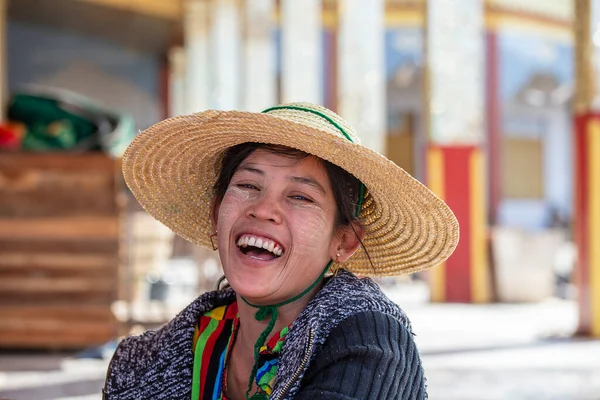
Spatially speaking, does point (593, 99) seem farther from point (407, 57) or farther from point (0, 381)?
point (407, 57)

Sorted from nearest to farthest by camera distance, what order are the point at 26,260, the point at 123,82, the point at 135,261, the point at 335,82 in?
1. the point at 26,260
2. the point at 135,261
3. the point at 335,82
4. the point at 123,82

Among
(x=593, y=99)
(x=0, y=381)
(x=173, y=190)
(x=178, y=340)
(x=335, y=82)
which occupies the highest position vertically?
(x=335, y=82)

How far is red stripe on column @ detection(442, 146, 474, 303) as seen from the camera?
805 cm

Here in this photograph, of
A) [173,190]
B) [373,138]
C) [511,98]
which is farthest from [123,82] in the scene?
[173,190]

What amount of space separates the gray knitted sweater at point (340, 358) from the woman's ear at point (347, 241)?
2.9 inches

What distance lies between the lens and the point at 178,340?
164 centimetres

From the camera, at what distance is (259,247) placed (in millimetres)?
1472

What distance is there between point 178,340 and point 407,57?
43.6ft

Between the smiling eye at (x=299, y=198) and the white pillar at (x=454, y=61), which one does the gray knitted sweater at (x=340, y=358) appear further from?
the white pillar at (x=454, y=61)

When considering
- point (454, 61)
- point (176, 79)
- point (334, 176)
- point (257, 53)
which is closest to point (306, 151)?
point (334, 176)

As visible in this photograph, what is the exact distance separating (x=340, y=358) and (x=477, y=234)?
699cm

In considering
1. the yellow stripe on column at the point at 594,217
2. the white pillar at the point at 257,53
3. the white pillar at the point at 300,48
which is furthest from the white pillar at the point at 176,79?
the yellow stripe on column at the point at 594,217

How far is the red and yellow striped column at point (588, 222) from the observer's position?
598 cm

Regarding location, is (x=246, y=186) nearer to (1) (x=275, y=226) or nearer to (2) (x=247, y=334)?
(1) (x=275, y=226)
